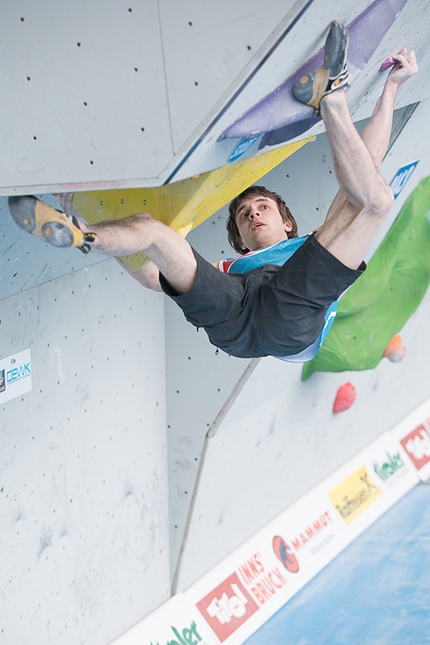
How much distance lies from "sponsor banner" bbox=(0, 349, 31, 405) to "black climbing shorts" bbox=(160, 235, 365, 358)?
2.62 ft

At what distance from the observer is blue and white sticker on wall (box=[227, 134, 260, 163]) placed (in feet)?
5.90

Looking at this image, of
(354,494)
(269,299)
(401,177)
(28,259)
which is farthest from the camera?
(354,494)

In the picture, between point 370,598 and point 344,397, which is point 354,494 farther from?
point 370,598

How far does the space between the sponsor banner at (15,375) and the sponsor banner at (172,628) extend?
1343 millimetres

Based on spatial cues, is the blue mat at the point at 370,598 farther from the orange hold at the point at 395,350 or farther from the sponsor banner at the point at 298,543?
the orange hold at the point at 395,350

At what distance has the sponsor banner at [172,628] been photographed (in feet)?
11.6

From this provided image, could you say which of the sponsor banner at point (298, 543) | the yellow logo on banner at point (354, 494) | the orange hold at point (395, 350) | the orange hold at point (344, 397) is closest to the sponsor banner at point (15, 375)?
the sponsor banner at point (298, 543)

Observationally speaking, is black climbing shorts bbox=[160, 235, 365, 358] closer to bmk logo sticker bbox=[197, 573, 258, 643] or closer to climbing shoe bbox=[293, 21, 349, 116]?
climbing shoe bbox=[293, 21, 349, 116]

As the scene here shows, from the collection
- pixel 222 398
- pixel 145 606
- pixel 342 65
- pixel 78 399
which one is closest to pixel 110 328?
pixel 78 399

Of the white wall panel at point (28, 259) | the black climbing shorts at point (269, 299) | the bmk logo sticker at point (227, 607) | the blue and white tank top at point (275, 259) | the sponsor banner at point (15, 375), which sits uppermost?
the white wall panel at point (28, 259)

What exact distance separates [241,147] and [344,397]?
8.68 feet

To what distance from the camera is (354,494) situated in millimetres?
4566

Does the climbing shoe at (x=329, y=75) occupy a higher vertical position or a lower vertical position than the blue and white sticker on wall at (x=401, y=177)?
lower

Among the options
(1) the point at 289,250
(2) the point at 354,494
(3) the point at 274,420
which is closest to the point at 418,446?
(2) the point at 354,494
